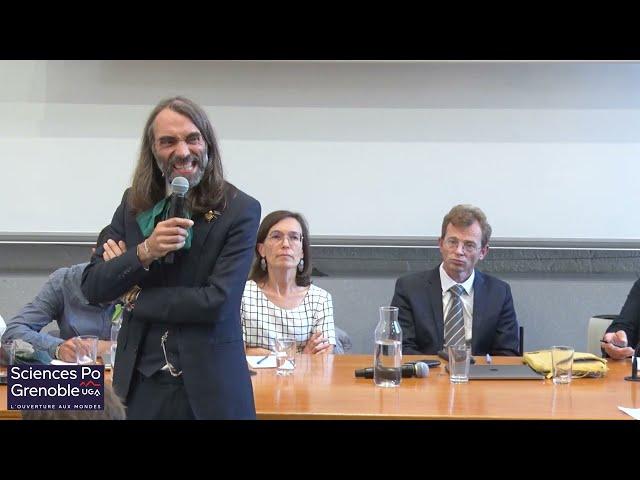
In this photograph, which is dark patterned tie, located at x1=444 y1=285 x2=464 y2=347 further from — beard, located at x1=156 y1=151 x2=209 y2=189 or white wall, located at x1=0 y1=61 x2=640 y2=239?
beard, located at x1=156 y1=151 x2=209 y2=189

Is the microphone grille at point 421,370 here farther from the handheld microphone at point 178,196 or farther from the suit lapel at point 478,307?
the handheld microphone at point 178,196

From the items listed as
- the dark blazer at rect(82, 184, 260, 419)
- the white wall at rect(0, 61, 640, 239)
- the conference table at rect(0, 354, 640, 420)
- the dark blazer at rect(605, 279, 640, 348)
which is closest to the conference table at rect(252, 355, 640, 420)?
the conference table at rect(0, 354, 640, 420)

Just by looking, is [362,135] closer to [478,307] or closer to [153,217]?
[478,307]

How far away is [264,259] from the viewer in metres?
3.59

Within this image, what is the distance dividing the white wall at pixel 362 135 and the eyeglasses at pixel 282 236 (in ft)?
2.78

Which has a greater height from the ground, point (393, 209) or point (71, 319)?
point (393, 209)

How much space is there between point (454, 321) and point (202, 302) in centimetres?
195

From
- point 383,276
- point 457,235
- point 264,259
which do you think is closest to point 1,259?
point 264,259

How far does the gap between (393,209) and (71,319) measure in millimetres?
1823

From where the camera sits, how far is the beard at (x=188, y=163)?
1.92m
